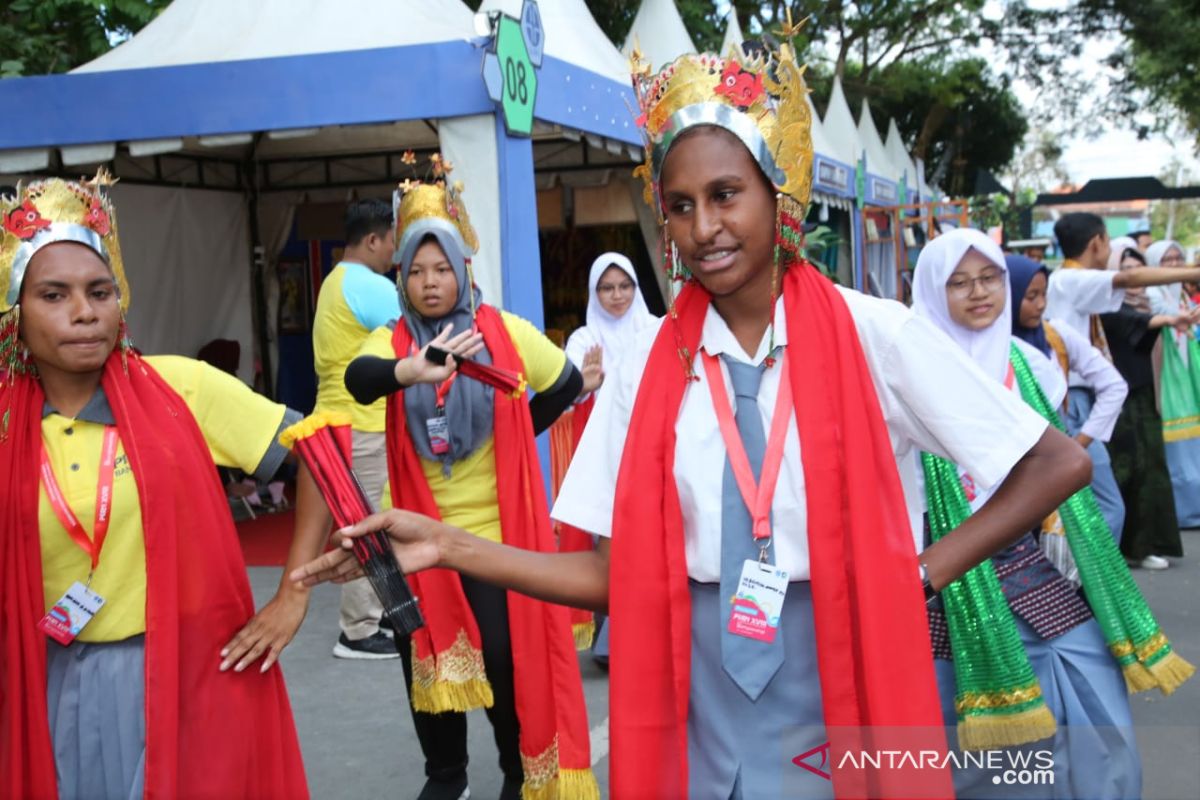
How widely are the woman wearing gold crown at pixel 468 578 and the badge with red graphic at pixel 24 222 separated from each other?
1.39m

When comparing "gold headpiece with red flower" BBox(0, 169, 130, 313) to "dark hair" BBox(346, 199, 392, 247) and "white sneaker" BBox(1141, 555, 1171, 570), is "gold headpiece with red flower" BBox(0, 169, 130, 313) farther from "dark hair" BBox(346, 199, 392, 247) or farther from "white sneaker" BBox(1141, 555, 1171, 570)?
"white sneaker" BBox(1141, 555, 1171, 570)

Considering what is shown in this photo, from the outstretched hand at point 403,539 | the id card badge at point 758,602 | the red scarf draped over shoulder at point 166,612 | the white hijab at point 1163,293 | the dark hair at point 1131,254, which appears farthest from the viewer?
the white hijab at point 1163,293

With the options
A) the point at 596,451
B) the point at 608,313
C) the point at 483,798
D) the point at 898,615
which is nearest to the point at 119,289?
the point at 596,451

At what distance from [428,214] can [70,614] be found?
2.08 m

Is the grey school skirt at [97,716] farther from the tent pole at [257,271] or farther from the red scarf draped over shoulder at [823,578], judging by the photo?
the tent pole at [257,271]

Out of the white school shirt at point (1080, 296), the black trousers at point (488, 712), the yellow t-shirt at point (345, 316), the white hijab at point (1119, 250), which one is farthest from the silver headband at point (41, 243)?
the white hijab at point (1119, 250)

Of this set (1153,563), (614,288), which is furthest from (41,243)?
(1153,563)

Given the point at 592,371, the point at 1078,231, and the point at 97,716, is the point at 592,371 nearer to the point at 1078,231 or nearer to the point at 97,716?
the point at 97,716

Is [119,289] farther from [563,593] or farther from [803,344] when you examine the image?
[803,344]

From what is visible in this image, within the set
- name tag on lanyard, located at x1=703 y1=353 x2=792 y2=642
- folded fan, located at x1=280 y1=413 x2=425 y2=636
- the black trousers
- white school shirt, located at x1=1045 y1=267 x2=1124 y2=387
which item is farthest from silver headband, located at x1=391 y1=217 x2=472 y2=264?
white school shirt, located at x1=1045 y1=267 x2=1124 y2=387

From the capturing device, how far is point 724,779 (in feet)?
6.57

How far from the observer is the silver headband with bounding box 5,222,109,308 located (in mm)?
2510

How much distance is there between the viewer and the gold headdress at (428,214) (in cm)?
413

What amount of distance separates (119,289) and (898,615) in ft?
5.96
